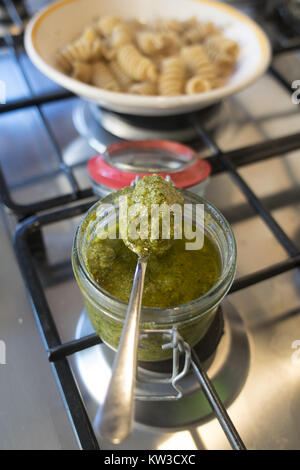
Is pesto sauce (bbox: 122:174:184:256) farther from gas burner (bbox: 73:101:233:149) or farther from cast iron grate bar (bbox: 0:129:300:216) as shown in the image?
gas burner (bbox: 73:101:233:149)

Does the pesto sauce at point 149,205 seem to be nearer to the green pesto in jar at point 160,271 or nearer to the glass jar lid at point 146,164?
the green pesto in jar at point 160,271

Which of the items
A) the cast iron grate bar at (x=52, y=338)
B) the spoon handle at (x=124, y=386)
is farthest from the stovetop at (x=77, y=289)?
the spoon handle at (x=124, y=386)

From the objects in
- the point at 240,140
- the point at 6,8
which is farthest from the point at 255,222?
the point at 6,8

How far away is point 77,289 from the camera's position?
0.54 m

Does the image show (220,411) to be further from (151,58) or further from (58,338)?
(151,58)

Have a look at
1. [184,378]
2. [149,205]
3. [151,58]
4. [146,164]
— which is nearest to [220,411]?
[184,378]

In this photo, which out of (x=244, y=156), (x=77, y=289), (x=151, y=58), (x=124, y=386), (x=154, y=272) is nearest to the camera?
(x=124, y=386)

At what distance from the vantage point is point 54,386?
47cm

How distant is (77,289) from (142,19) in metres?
0.59

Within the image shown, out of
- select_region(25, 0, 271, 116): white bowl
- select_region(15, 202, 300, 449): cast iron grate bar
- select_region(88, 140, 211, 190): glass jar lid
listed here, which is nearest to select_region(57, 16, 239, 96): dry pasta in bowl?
select_region(25, 0, 271, 116): white bowl

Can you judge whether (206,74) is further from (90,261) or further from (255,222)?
(90,261)

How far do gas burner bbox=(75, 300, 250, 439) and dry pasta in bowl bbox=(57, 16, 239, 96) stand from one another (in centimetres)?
39

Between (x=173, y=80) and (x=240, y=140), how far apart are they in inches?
6.1

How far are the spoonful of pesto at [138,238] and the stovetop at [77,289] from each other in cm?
11
